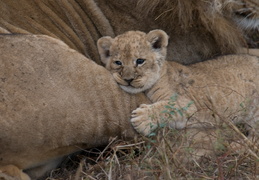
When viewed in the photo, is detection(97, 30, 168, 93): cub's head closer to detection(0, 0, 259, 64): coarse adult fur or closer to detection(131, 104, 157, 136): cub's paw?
detection(131, 104, 157, 136): cub's paw

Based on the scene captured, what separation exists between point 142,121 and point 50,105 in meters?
0.52

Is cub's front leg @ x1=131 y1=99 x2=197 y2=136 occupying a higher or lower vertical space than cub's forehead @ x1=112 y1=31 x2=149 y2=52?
lower

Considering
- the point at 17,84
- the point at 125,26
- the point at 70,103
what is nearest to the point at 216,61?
the point at 125,26

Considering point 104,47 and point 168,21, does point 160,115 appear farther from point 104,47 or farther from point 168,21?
point 168,21

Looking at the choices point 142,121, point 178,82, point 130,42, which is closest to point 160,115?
point 142,121

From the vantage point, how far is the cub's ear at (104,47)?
3223mm

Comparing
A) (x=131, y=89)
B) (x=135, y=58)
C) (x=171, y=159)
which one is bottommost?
(x=171, y=159)

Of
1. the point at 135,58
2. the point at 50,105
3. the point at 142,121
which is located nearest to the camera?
the point at 50,105

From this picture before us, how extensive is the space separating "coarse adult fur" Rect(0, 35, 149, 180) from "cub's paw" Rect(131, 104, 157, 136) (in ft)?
0.11

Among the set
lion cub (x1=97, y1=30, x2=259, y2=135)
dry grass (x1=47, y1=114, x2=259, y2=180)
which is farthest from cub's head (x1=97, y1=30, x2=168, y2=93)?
dry grass (x1=47, y1=114, x2=259, y2=180)

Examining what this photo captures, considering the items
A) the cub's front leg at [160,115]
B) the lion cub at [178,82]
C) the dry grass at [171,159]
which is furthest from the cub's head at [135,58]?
the dry grass at [171,159]

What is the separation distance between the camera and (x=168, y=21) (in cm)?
363

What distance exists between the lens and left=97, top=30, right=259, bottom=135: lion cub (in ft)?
9.79

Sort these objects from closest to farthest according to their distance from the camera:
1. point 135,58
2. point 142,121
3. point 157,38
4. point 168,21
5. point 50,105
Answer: point 50,105
point 142,121
point 135,58
point 157,38
point 168,21
